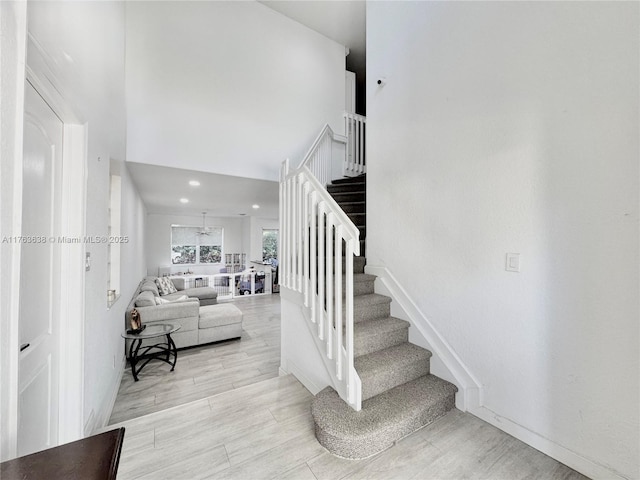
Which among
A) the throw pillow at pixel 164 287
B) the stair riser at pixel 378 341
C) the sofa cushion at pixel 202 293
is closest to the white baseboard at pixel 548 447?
the stair riser at pixel 378 341

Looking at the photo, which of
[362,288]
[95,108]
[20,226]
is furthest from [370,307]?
[95,108]

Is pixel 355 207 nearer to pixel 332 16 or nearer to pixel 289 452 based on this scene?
pixel 289 452

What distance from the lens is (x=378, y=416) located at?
162 centimetres

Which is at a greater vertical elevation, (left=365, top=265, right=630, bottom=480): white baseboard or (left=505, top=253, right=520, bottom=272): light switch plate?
(left=505, top=253, right=520, bottom=272): light switch plate

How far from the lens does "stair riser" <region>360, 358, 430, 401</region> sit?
1803mm

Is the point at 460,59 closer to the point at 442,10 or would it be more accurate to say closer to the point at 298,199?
the point at 442,10

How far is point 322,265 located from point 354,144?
3308 mm

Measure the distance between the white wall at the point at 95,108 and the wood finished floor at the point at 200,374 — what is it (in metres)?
0.23

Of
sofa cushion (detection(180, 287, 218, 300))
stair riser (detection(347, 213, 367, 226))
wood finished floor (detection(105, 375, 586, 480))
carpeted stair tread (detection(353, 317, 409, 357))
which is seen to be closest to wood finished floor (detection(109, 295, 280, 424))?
wood finished floor (detection(105, 375, 586, 480))

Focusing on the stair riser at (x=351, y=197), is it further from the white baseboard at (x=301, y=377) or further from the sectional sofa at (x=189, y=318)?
the sectional sofa at (x=189, y=318)

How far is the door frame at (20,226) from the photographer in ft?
2.52

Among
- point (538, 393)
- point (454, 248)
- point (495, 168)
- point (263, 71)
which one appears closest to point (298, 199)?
point (454, 248)

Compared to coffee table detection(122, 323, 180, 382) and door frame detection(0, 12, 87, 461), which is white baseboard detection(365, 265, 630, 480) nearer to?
door frame detection(0, 12, 87, 461)

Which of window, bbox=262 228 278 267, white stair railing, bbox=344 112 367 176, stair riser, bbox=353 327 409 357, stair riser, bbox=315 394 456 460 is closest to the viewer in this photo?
stair riser, bbox=315 394 456 460
